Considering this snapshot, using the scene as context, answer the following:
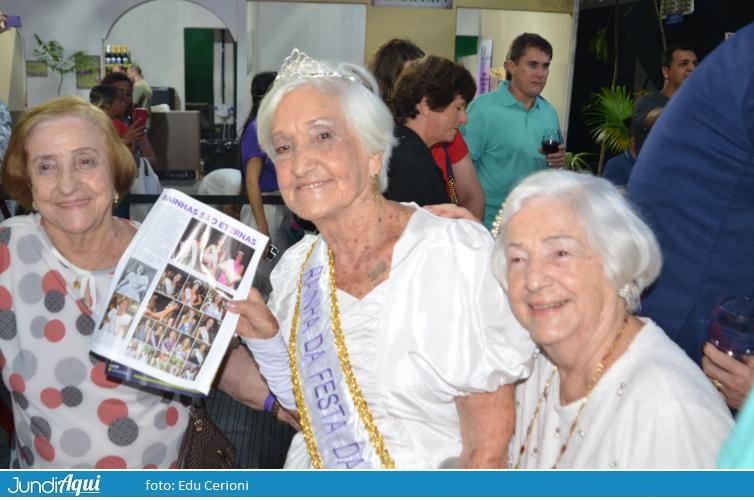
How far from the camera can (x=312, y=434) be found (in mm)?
1892

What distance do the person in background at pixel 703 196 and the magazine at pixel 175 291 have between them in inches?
35.7

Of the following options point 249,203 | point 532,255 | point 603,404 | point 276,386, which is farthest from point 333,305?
point 249,203

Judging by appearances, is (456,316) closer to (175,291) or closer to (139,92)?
(175,291)

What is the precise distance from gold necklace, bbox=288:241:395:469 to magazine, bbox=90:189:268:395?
0.23 metres

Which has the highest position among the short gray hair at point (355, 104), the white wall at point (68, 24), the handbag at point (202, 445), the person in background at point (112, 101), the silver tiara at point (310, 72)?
the white wall at point (68, 24)

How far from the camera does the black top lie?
2.84 m

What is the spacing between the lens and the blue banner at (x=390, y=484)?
1344 mm

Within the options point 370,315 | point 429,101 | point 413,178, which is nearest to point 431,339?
point 370,315

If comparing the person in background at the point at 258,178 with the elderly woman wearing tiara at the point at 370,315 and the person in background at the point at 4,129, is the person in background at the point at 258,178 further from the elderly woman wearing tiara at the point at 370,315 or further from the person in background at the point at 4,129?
the elderly woman wearing tiara at the point at 370,315

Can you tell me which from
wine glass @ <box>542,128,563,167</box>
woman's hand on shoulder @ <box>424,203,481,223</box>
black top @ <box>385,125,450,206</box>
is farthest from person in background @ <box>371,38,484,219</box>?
woman's hand on shoulder @ <box>424,203,481,223</box>

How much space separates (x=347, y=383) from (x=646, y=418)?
25.7 inches

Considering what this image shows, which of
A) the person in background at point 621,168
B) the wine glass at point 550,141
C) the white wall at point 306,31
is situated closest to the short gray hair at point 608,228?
the person in background at point 621,168

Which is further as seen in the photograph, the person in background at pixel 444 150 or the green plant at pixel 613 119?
the green plant at pixel 613 119

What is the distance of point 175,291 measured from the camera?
1.69 metres
